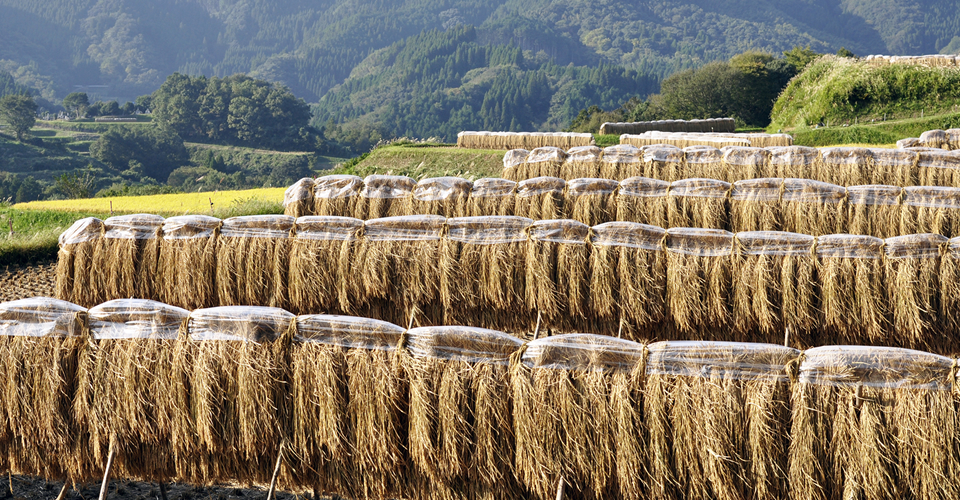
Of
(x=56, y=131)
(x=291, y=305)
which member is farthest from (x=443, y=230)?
(x=56, y=131)

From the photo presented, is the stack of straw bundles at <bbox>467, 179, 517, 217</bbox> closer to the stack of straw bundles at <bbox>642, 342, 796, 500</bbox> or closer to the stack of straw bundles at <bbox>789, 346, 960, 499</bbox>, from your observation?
the stack of straw bundles at <bbox>642, 342, 796, 500</bbox>

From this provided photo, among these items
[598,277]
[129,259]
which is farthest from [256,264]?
[598,277]

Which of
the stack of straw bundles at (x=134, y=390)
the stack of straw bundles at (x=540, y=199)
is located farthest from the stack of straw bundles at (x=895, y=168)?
the stack of straw bundles at (x=134, y=390)

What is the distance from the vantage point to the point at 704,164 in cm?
1733

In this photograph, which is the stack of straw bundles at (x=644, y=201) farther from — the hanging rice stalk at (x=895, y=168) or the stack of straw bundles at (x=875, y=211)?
the hanging rice stalk at (x=895, y=168)

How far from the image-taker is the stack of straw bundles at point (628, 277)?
9.64 metres

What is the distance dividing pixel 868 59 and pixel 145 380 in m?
42.2

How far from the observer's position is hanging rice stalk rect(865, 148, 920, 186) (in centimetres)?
1602

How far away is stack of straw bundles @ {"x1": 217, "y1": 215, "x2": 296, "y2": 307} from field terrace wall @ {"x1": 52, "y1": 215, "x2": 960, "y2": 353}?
0.06 ft

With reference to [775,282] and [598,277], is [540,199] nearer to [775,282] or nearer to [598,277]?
[598,277]

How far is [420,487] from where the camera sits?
629 centimetres

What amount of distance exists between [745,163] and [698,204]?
4541 mm

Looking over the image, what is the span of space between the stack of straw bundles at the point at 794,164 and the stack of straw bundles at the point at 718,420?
1186cm

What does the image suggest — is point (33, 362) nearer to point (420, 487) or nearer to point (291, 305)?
point (420, 487)
